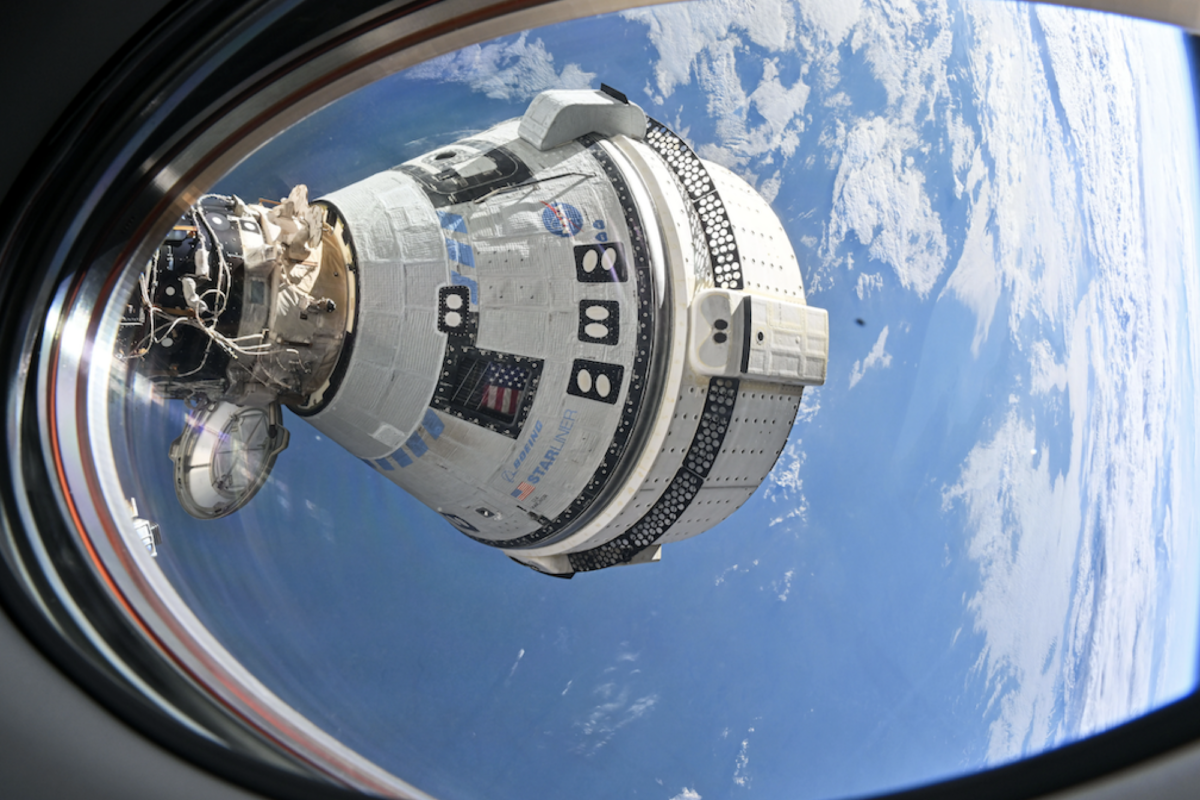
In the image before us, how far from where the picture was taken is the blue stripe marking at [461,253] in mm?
5027

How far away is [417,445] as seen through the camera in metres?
5.33

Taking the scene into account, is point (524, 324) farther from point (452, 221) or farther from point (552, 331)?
point (452, 221)

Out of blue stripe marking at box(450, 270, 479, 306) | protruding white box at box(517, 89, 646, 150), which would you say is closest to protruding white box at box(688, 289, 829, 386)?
blue stripe marking at box(450, 270, 479, 306)

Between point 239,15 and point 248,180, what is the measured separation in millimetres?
1845

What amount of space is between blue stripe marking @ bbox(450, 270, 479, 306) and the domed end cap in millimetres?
1844

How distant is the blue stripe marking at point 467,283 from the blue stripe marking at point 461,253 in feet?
0.35

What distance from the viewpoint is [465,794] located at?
9.05ft

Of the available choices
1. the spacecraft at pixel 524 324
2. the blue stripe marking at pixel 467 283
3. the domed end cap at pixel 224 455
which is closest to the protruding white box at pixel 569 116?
the spacecraft at pixel 524 324

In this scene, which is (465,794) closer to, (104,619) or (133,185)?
(104,619)

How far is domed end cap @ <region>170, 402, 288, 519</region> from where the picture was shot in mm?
3703

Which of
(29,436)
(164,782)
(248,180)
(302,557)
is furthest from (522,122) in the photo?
(164,782)

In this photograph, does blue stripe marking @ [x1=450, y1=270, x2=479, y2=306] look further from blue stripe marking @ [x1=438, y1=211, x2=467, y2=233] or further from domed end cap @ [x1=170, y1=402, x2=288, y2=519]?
domed end cap @ [x1=170, y1=402, x2=288, y2=519]

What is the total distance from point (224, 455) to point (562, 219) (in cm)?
314

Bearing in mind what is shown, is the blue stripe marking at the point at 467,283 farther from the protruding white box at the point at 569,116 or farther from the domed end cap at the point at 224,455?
the domed end cap at the point at 224,455
